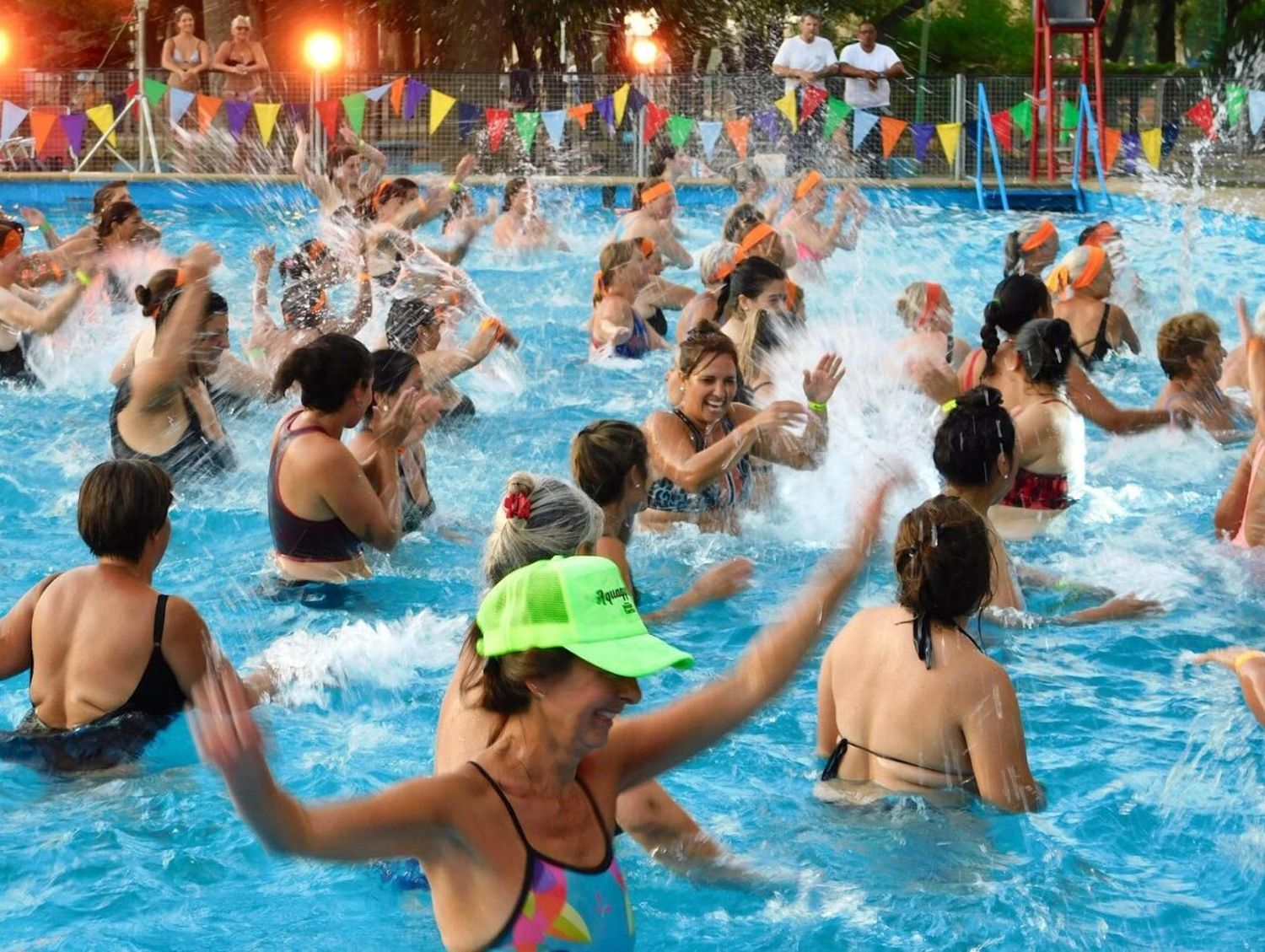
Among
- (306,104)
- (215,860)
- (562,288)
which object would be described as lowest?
(215,860)

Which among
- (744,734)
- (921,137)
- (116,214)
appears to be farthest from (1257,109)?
(744,734)

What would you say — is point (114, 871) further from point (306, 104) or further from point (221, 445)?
point (306, 104)

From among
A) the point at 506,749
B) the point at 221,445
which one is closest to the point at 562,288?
the point at 221,445

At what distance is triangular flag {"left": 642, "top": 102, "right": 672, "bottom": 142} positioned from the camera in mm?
20281

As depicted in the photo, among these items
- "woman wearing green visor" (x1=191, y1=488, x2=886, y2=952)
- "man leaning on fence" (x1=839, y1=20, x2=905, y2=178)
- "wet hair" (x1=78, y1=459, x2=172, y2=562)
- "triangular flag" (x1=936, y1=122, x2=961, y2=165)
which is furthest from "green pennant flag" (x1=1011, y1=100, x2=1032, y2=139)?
"woman wearing green visor" (x1=191, y1=488, x2=886, y2=952)

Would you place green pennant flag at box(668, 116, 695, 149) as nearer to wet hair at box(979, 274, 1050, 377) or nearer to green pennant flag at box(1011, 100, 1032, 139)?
green pennant flag at box(1011, 100, 1032, 139)

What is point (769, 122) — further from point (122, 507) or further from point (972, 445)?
point (122, 507)

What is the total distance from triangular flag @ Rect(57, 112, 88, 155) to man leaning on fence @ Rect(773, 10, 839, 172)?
8.47m

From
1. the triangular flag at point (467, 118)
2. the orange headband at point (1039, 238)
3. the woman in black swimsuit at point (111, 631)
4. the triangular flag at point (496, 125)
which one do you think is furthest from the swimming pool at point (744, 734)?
the triangular flag at point (467, 118)

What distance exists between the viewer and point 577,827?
10.00 ft

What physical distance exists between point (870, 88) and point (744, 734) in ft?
50.2

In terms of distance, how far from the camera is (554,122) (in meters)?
20.2

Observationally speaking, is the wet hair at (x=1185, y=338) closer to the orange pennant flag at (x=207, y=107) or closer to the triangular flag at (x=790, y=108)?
the triangular flag at (x=790, y=108)

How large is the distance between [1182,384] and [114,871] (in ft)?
19.5
